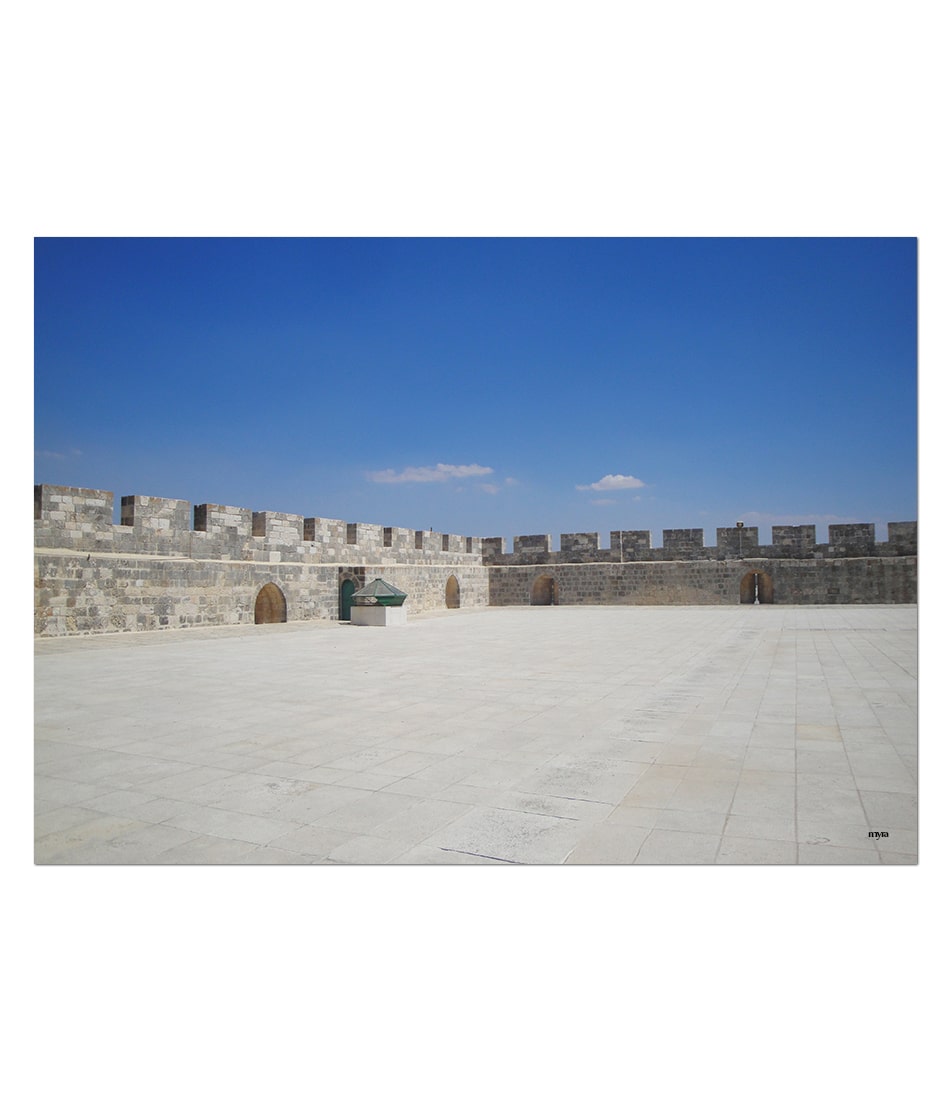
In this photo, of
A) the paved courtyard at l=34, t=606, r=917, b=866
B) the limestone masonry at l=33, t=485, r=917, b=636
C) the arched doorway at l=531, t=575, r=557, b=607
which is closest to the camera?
the paved courtyard at l=34, t=606, r=917, b=866

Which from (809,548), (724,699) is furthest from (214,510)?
(809,548)

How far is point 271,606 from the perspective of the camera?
14.6 m

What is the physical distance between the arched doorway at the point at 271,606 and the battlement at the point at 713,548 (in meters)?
9.89

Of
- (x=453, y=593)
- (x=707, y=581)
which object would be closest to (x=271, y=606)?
(x=453, y=593)

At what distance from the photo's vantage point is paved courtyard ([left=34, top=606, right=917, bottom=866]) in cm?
270

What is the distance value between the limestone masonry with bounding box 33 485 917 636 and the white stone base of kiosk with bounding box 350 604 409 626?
1.49 m

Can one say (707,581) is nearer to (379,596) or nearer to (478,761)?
(379,596)

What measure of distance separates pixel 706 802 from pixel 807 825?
418mm

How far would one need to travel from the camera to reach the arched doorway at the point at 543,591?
22703mm

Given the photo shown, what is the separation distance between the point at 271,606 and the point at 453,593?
7905 millimetres

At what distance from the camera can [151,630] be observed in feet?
37.9

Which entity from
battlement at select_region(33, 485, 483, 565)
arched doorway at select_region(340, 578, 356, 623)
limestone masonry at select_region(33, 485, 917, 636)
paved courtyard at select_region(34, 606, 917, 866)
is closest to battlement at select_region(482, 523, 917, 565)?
limestone masonry at select_region(33, 485, 917, 636)

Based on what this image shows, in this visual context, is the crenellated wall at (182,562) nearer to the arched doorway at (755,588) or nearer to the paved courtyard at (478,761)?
the paved courtyard at (478,761)

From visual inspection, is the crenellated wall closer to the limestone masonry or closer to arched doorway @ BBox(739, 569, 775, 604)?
the limestone masonry
